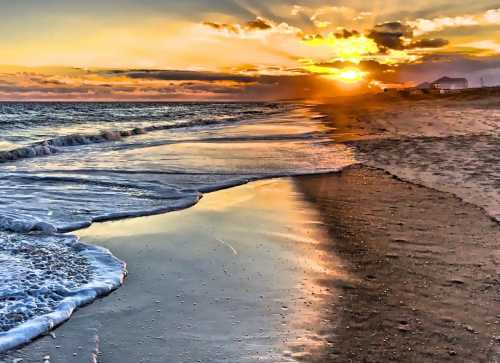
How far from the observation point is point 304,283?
4609mm

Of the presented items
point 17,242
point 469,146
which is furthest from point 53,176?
point 469,146

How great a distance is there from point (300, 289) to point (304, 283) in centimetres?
16

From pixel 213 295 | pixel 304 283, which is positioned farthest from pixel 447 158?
pixel 213 295

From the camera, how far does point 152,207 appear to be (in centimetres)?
810

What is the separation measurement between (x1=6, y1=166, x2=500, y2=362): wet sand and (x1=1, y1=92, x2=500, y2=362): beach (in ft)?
0.05

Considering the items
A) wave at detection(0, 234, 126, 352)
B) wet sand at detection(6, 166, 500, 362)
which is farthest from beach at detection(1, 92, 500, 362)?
wave at detection(0, 234, 126, 352)

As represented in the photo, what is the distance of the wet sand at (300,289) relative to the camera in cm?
341

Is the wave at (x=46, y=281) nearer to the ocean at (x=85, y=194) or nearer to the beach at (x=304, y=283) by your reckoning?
the ocean at (x=85, y=194)

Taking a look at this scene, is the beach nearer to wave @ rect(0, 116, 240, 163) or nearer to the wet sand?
the wet sand

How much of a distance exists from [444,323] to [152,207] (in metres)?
5.53

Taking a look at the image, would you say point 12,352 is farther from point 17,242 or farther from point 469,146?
point 469,146

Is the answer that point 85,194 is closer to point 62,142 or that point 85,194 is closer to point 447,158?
point 447,158

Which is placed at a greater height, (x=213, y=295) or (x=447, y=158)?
(x=447, y=158)

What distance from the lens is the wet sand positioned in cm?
341
